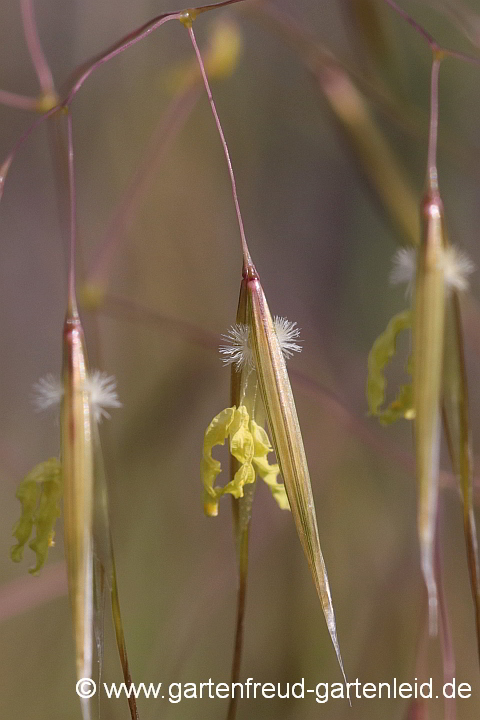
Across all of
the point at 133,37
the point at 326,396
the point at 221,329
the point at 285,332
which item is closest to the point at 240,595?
the point at 285,332

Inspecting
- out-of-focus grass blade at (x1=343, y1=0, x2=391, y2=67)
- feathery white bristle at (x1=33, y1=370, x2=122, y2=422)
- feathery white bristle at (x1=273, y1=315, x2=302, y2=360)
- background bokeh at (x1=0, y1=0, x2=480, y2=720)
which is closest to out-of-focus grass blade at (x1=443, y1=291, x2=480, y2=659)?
A: feathery white bristle at (x1=273, y1=315, x2=302, y2=360)

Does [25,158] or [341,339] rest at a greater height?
[25,158]

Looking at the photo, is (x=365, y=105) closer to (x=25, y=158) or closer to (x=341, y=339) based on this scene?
(x=341, y=339)

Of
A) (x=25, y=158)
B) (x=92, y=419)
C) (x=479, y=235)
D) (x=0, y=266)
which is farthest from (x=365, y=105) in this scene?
(x=0, y=266)

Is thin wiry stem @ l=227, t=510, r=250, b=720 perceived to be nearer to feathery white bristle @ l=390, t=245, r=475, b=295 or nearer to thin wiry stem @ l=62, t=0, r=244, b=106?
feathery white bristle @ l=390, t=245, r=475, b=295

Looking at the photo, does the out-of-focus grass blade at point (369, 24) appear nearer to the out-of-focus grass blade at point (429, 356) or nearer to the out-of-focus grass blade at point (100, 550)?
the out-of-focus grass blade at point (429, 356)

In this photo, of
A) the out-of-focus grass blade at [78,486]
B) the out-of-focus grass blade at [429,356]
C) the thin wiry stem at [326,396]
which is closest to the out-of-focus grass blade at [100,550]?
the out-of-focus grass blade at [78,486]
